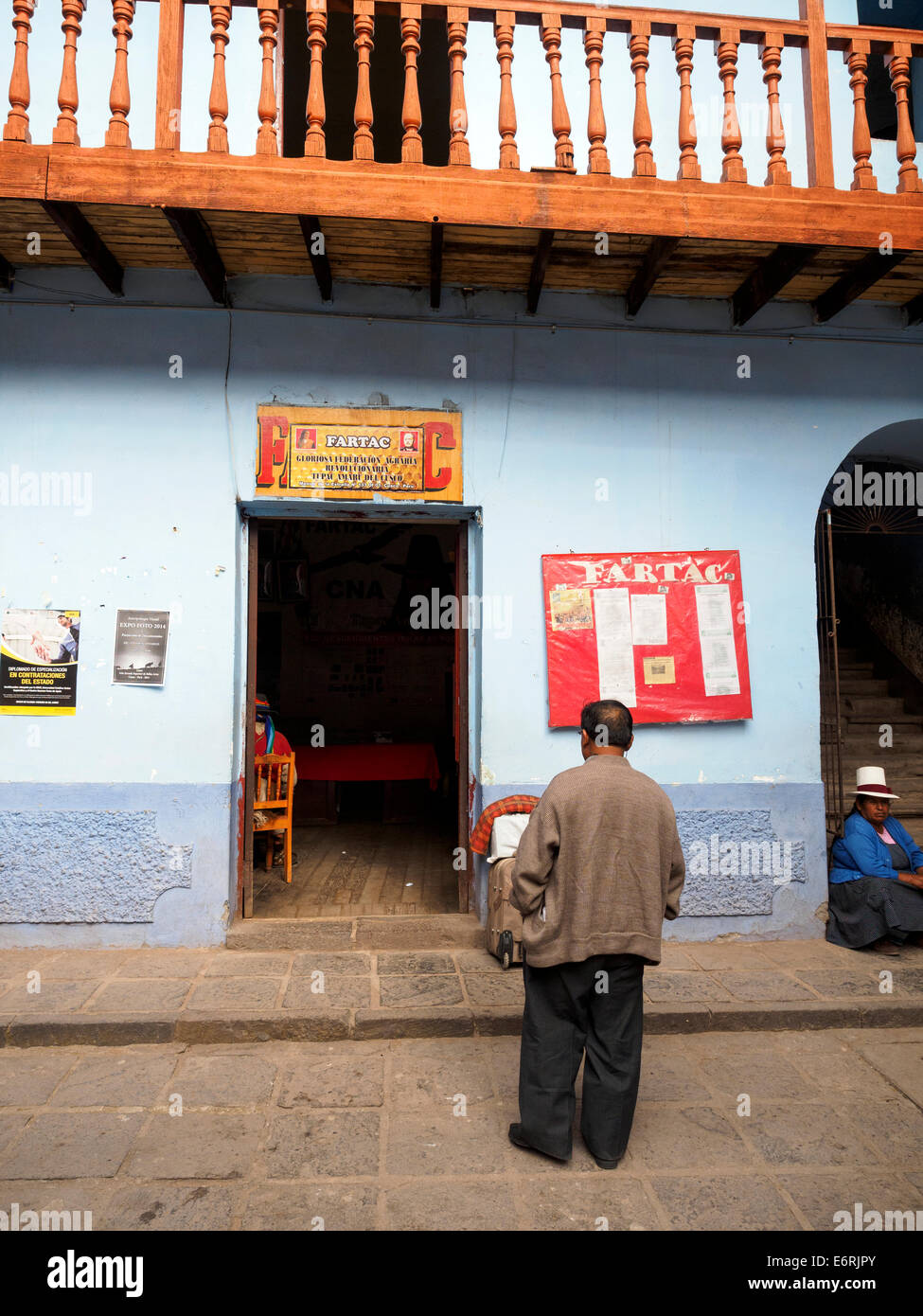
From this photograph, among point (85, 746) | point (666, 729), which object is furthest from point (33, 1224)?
point (666, 729)

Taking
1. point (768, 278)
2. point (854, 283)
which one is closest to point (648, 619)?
point (768, 278)

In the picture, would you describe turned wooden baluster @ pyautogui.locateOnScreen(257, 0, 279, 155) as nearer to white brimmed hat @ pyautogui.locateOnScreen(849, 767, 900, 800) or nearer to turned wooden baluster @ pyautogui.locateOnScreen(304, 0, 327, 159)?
turned wooden baluster @ pyautogui.locateOnScreen(304, 0, 327, 159)

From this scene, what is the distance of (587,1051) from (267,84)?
5.37m

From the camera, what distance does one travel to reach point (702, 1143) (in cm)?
316

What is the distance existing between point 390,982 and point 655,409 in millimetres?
4270

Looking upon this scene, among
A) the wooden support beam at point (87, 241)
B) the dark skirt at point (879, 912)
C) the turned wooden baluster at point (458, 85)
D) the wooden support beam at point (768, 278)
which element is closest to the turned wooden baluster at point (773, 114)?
the wooden support beam at point (768, 278)

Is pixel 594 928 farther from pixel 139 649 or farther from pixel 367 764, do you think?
pixel 367 764

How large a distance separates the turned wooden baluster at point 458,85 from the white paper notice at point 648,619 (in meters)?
2.99

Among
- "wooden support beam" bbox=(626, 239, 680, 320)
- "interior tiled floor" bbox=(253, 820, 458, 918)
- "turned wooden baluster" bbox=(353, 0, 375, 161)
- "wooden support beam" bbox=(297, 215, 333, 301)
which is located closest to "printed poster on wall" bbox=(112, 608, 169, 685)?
"interior tiled floor" bbox=(253, 820, 458, 918)

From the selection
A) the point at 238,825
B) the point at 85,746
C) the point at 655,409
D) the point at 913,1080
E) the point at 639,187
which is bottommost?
the point at 913,1080

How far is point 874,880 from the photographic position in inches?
204

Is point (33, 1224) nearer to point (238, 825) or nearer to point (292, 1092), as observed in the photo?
point (292, 1092)

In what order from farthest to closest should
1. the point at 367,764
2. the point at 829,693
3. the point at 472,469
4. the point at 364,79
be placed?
the point at 367,764 → the point at 829,693 → the point at 472,469 → the point at 364,79
